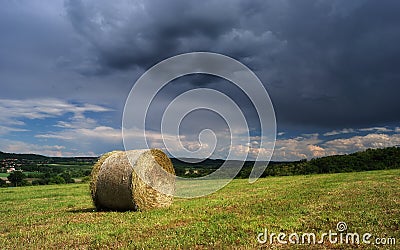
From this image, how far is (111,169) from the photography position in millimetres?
12898

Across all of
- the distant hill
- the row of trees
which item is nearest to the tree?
the row of trees

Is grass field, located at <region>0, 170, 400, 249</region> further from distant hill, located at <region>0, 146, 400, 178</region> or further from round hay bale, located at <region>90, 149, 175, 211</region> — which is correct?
distant hill, located at <region>0, 146, 400, 178</region>

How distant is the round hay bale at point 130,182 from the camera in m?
12.6

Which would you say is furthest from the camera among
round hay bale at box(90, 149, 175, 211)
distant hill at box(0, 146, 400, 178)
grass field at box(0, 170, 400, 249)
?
distant hill at box(0, 146, 400, 178)

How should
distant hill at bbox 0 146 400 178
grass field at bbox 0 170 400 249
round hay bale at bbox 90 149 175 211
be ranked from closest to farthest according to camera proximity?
grass field at bbox 0 170 400 249 < round hay bale at bbox 90 149 175 211 < distant hill at bbox 0 146 400 178

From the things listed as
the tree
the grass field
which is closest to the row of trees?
the tree

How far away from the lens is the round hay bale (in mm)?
12562

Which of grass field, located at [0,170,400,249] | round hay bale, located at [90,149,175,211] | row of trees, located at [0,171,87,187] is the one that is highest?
round hay bale, located at [90,149,175,211]

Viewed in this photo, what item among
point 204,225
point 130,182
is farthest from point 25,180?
point 204,225

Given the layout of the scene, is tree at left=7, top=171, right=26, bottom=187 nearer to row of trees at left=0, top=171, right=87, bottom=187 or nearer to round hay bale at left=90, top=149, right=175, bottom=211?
row of trees at left=0, top=171, right=87, bottom=187

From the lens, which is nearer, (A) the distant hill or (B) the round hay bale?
(B) the round hay bale

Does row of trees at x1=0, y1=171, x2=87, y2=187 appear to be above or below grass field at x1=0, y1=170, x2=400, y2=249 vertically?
below

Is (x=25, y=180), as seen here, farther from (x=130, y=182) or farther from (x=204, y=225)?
(x=204, y=225)

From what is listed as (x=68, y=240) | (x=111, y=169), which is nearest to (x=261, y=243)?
(x=68, y=240)
